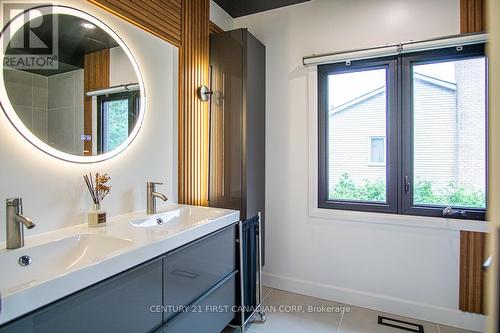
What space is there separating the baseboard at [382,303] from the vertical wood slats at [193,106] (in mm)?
1153

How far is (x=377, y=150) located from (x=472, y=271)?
1100 millimetres

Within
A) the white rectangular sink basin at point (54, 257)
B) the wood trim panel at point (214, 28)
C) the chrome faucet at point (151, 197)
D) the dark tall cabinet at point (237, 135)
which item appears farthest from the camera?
the wood trim panel at point (214, 28)

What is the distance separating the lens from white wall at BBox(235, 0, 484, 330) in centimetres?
209

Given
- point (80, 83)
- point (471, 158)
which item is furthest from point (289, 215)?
point (80, 83)

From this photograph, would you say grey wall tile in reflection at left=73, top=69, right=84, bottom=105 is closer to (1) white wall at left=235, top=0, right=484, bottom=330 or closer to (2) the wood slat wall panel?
(2) the wood slat wall panel

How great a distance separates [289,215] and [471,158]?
1.48 meters

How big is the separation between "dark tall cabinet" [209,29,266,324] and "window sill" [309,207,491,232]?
64cm

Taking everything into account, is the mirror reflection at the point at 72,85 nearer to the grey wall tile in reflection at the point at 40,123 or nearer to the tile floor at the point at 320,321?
the grey wall tile in reflection at the point at 40,123

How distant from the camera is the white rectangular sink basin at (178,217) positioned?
160cm

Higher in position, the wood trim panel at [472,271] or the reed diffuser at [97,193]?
the reed diffuser at [97,193]

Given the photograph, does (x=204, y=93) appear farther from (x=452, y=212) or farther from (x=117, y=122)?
(x=452, y=212)

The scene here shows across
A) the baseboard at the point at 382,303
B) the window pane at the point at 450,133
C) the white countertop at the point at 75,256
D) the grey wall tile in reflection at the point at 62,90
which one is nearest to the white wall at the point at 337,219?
the baseboard at the point at 382,303

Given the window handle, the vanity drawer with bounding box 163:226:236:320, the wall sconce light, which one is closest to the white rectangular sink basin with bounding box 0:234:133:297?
the vanity drawer with bounding box 163:226:236:320

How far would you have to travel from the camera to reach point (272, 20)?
263cm
